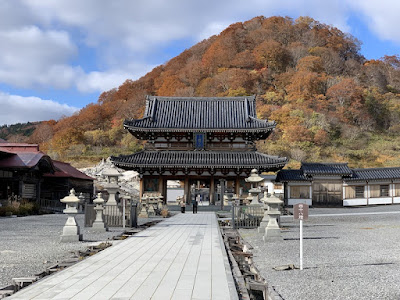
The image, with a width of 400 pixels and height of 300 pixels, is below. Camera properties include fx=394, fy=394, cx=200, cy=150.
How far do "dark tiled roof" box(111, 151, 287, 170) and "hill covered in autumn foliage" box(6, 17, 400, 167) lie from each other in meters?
17.4

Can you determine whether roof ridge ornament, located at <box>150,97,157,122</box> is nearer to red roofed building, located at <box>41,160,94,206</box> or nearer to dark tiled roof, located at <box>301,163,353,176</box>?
red roofed building, located at <box>41,160,94,206</box>

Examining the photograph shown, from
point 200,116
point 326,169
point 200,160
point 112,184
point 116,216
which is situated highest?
point 200,116

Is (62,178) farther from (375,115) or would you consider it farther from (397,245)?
(375,115)

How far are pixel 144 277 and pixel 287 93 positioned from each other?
59539mm

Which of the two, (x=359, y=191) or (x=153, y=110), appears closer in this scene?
(x=359, y=191)

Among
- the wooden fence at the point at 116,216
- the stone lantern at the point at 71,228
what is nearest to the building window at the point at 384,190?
the wooden fence at the point at 116,216

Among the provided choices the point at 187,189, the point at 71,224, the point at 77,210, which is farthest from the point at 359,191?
the point at 71,224

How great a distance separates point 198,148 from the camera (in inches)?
1259

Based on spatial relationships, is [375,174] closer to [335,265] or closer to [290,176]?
[290,176]

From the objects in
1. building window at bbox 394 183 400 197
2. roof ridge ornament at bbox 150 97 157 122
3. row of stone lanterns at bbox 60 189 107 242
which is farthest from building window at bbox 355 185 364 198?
row of stone lanterns at bbox 60 189 107 242

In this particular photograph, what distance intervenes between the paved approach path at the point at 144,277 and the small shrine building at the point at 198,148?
66.4ft

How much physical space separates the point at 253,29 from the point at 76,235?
3172 inches

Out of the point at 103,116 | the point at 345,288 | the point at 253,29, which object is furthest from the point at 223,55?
the point at 345,288

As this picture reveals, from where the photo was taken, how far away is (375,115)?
6156cm
